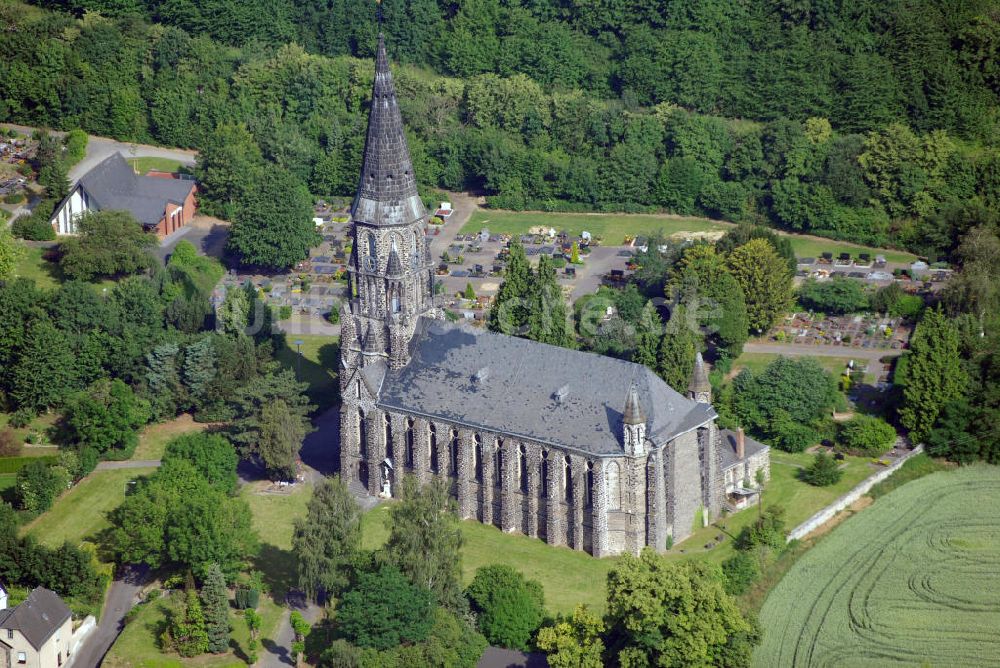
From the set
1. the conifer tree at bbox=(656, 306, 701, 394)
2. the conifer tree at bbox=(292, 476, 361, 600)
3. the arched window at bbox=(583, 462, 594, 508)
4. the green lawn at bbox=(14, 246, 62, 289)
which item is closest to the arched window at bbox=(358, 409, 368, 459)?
the conifer tree at bbox=(292, 476, 361, 600)

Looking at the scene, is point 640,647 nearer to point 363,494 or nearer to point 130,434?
point 363,494

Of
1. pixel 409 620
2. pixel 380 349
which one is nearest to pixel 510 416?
pixel 380 349

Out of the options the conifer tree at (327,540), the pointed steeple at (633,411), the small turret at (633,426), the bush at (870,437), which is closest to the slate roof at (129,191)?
the conifer tree at (327,540)

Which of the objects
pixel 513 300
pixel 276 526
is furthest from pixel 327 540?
pixel 513 300

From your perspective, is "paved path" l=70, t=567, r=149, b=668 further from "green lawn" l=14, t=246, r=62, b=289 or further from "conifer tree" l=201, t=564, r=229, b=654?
"green lawn" l=14, t=246, r=62, b=289

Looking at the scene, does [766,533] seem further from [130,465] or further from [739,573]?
[130,465]

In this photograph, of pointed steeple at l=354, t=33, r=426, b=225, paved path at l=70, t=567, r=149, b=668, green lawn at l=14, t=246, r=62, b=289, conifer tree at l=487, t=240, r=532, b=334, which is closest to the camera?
paved path at l=70, t=567, r=149, b=668
